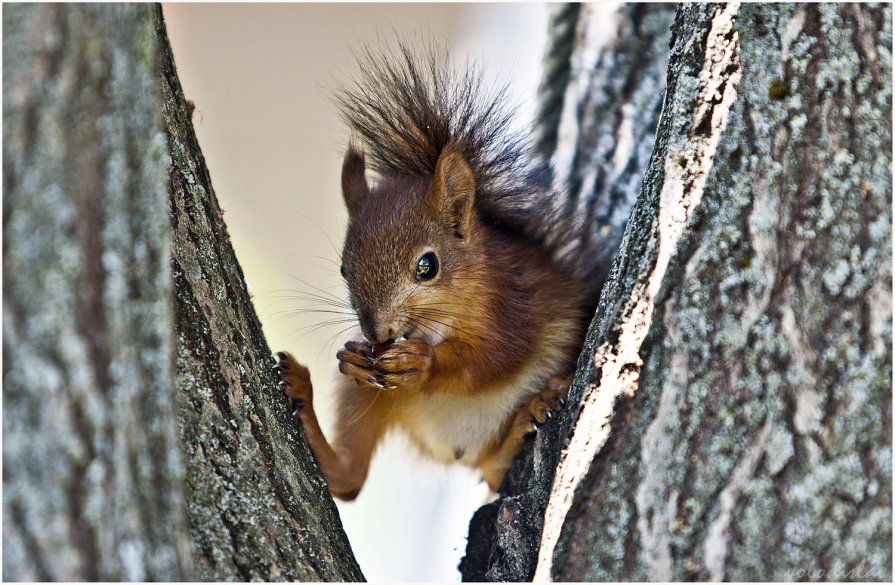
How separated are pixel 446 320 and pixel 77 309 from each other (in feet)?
6.13

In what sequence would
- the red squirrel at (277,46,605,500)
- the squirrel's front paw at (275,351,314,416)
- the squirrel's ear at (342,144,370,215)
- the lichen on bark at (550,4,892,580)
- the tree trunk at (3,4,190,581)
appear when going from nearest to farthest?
1. the tree trunk at (3,4,190,581)
2. the lichen on bark at (550,4,892,580)
3. the squirrel's front paw at (275,351,314,416)
4. the red squirrel at (277,46,605,500)
5. the squirrel's ear at (342,144,370,215)

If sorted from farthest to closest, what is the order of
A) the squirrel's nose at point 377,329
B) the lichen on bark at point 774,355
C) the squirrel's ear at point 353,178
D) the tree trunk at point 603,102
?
1. the tree trunk at point 603,102
2. the squirrel's ear at point 353,178
3. the squirrel's nose at point 377,329
4. the lichen on bark at point 774,355

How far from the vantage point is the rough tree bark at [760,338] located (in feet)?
5.62

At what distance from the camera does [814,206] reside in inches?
70.4

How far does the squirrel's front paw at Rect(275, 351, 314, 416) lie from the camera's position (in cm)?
276

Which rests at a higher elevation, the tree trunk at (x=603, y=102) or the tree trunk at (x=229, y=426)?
the tree trunk at (x=603, y=102)

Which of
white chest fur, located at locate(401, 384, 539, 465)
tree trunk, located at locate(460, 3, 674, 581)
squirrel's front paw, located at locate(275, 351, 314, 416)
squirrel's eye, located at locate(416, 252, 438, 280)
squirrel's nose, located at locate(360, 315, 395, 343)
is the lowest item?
white chest fur, located at locate(401, 384, 539, 465)

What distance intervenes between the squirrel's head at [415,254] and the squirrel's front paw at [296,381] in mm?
249

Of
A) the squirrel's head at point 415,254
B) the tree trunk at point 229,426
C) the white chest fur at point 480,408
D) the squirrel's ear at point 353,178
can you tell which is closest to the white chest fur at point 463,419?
the white chest fur at point 480,408

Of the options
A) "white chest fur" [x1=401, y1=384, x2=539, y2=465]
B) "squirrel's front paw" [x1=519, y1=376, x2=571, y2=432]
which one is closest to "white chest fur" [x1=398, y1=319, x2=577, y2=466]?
"white chest fur" [x1=401, y1=384, x2=539, y2=465]

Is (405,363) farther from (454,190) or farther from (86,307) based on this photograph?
(86,307)

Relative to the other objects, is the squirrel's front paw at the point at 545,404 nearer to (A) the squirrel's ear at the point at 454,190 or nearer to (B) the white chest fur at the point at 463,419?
(B) the white chest fur at the point at 463,419

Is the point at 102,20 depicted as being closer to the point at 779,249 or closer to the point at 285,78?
the point at 779,249

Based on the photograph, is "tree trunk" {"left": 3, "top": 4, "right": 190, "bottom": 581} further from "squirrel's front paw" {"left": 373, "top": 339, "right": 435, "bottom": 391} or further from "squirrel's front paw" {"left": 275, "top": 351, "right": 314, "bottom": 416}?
"squirrel's front paw" {"left": 373, "top": 339, "right": 435, "bottom": 391}
